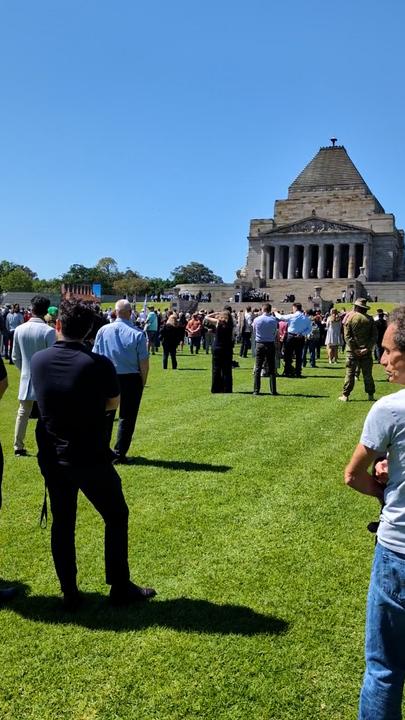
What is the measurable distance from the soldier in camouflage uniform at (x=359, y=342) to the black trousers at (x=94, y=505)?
9.61 metres

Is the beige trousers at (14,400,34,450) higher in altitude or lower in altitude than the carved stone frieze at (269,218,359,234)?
lower

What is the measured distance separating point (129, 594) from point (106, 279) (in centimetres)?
13088

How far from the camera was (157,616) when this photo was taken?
4227 millimetres

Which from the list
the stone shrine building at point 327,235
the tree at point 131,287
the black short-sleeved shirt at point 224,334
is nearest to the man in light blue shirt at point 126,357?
the black short-sleeved shirt at point 224,334

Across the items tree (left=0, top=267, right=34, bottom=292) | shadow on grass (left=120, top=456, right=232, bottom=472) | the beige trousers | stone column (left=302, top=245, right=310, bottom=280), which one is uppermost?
stone column (left=302, top=245, right=310, bottom=280)

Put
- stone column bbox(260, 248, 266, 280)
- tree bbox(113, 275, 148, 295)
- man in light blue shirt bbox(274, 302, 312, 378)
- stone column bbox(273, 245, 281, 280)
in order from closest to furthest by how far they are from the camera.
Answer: man in light blue shirt bbox(274, 302, 312, 378) → stone column bbox(273, 245, 281, 280) → stone column bbox(260, 248, 266, 280) → tree bbox(113, 275, 148, 295)

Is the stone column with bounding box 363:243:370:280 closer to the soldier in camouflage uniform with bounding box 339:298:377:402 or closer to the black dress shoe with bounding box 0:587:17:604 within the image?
the soldier in camouflage uniform with bounding box 339:298:377:402

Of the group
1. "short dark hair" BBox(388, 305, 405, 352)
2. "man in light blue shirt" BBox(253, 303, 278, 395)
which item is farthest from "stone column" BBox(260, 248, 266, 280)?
"short dark hair" BBox(388, 305, 405, 352)

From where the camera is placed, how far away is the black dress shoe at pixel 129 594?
4355mm

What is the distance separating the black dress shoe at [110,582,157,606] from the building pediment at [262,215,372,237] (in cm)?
7467

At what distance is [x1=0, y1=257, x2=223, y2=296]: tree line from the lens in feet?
382

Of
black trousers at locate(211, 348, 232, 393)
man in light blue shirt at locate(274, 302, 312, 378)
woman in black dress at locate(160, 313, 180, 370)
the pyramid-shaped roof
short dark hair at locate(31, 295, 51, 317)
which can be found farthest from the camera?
the pyramid-shaped roof

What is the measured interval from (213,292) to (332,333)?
42.7 metres

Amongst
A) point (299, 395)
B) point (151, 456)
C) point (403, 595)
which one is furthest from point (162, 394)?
point (403, 595)
